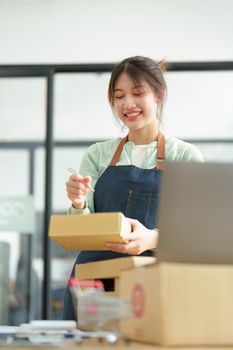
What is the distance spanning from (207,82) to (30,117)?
142cm

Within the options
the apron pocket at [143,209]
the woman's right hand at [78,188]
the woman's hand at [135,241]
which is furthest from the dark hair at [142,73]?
the woman's hand at [135,241]

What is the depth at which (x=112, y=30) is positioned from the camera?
393 cm

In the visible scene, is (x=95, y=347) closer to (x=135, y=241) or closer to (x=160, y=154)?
(x=135, y=241)

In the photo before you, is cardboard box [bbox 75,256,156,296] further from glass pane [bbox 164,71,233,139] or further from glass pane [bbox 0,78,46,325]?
glass pane [bbox 0,78,46,325]

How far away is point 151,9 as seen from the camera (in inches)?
154

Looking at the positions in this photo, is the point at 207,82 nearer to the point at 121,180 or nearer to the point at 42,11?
the point at 42,11

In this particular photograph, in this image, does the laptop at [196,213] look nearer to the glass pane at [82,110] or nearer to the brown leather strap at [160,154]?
the brown leather strap at [160,154]

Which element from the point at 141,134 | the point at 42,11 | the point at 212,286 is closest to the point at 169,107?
the point at 42,11

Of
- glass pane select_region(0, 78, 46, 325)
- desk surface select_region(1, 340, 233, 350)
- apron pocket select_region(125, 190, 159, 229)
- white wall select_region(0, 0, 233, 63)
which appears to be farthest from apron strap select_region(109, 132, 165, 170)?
glass pane select_region(0, 78, 46, 325)

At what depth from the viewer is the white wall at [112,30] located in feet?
12.8

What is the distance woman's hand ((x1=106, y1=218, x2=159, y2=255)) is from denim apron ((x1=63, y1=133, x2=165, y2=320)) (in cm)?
40

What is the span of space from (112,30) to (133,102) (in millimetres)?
1989

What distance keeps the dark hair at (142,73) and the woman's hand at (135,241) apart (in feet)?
1.99

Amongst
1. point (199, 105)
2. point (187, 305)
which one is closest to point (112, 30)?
point (199, 105)
